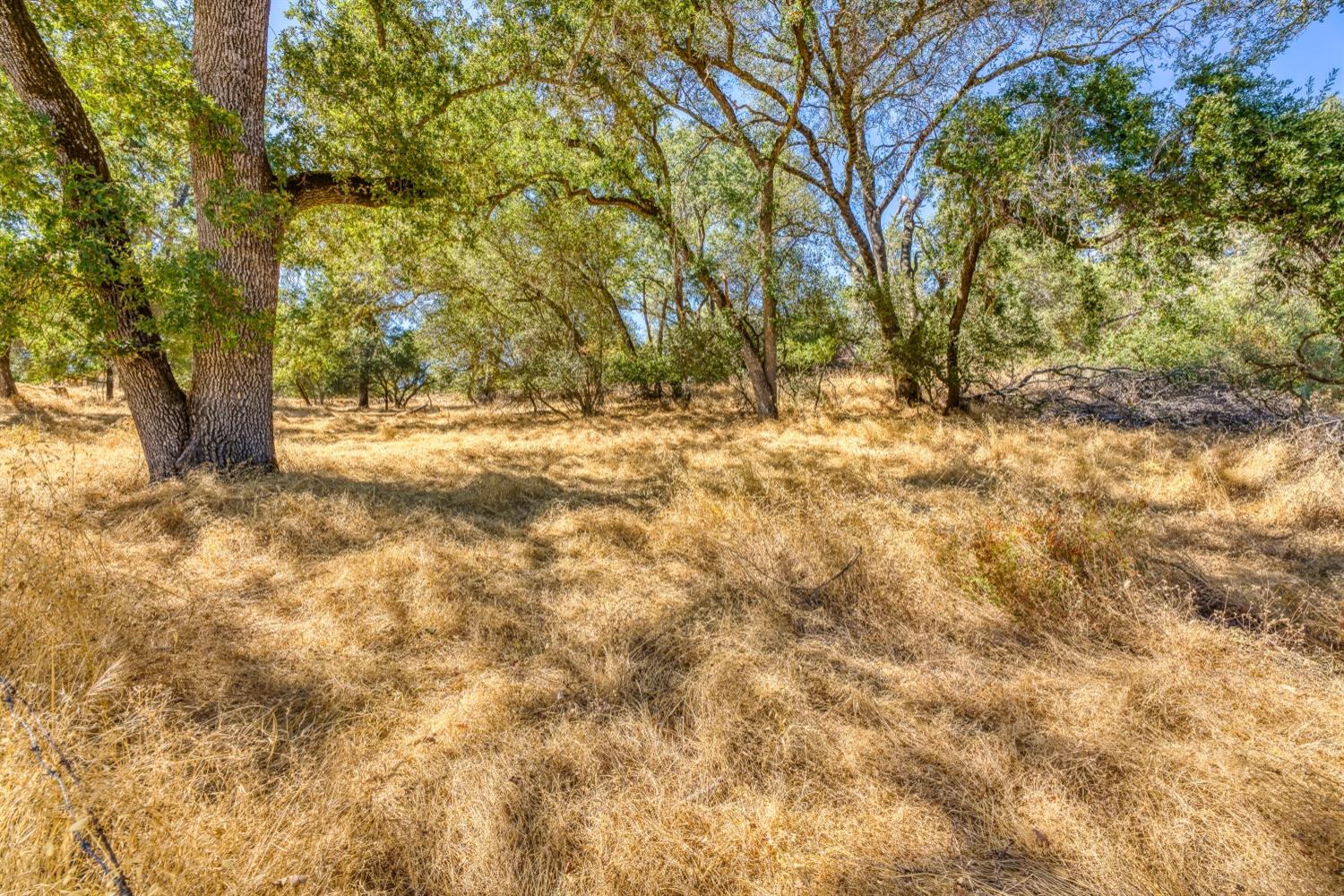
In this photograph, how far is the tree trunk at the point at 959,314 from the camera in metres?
7.86

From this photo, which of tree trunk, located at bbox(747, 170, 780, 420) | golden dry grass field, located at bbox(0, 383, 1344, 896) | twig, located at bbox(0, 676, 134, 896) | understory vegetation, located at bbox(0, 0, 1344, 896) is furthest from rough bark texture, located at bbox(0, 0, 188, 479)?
tree trunk, located at bbox(747, 170, 780, 420)

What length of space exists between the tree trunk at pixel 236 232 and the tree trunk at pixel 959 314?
31.1 ft

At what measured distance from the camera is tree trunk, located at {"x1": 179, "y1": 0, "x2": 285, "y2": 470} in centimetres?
488

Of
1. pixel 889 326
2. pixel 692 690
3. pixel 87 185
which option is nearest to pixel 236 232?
pixel 87 185

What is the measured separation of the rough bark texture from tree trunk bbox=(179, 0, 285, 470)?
57cm

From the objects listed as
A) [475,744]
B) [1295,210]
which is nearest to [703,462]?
[475,744]

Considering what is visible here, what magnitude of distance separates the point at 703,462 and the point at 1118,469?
16.4 feet

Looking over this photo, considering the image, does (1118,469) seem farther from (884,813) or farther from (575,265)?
(575,265)

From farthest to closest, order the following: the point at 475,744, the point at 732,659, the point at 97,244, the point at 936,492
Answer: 1. the point at 936,492
2. the point at 97,244
3. the point at 732,659
4. the point at 475,744

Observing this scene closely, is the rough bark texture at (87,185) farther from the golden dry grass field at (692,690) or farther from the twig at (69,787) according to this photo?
the twig at (69,787)

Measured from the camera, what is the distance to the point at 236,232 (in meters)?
5.26

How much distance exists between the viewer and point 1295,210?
17.0 feet

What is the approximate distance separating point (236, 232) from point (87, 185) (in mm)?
1138

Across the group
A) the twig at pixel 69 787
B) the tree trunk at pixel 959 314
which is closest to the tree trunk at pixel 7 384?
the twig at pixel 69 787
